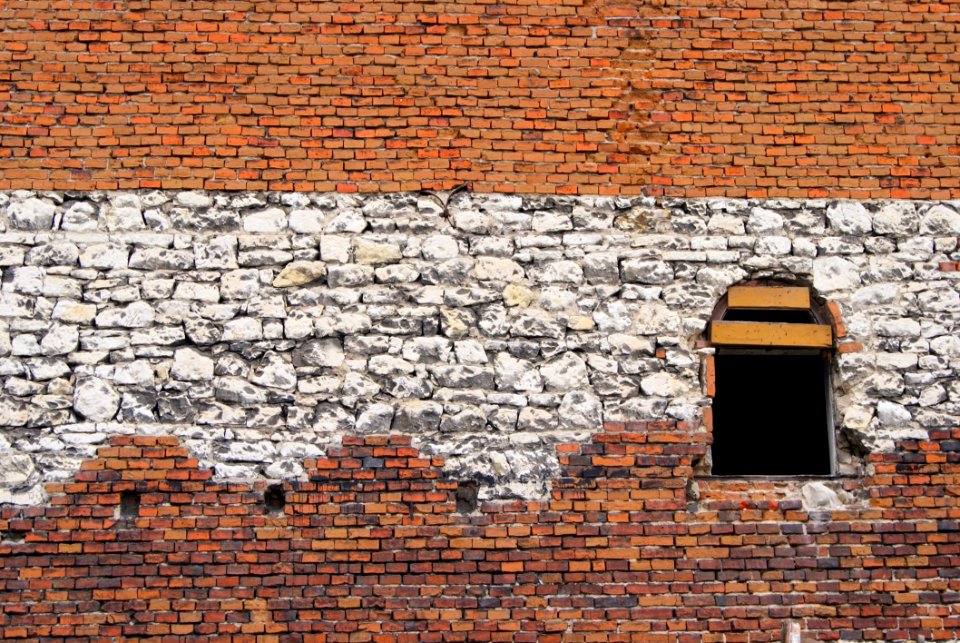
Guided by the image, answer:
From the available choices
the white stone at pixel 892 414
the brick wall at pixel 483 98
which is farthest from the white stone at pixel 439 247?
the white stone at pixel 892 414

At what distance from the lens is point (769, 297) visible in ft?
23.6

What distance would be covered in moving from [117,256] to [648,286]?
11.2 feet

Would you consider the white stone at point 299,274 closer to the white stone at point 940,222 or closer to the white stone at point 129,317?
the white stone at point 129,317

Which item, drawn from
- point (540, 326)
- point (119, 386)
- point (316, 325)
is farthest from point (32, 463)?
point (540, 326)

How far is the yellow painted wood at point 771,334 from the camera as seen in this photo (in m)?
7.14

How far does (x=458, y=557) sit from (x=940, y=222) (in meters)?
3.84

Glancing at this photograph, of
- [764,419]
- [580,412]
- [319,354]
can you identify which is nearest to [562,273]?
[580,412]

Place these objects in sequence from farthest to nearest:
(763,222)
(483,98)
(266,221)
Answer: (483,98), (763,222), (266,221)

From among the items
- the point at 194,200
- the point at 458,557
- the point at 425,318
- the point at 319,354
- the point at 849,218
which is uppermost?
the point at 849,218

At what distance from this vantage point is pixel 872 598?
6770mm

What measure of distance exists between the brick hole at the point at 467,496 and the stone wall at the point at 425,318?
0.26 feet

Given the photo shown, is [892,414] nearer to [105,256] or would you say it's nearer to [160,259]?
[160,259]

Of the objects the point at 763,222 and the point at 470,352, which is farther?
the point at 763,222

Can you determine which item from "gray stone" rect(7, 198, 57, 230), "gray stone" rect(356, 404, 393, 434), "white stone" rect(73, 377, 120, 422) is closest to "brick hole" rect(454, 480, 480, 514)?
"gray stone" rect(356, 404, 393, 434)
